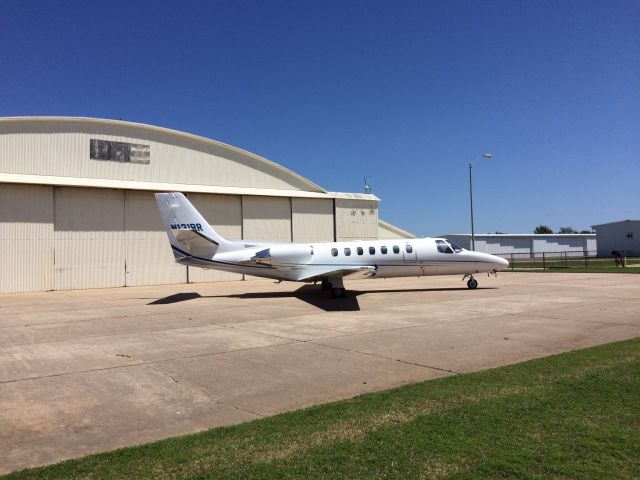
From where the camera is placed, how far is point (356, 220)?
41.5 metres

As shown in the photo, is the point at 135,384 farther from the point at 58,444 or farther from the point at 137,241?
the point at 137,241

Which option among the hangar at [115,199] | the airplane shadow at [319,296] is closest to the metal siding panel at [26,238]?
the hangar at [115,199]

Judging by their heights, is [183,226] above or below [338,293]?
above

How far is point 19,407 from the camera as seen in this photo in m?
6.93

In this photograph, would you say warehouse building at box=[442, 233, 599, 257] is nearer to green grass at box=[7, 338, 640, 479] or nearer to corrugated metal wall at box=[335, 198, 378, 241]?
corrugated metal wall at box=[335, 198, 378, 241]

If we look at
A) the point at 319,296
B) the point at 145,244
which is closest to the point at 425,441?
the point at 319,296

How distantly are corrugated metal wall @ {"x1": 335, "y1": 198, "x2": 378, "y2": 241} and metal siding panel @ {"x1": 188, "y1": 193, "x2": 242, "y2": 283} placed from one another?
881cm

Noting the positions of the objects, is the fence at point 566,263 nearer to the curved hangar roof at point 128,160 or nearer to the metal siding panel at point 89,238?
the curved hangar roof at point 128,160

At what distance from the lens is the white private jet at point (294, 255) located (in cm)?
2203

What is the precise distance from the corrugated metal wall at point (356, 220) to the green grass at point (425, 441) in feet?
110

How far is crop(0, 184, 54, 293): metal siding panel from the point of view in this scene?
27.4 m

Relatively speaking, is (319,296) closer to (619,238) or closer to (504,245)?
(504,245)

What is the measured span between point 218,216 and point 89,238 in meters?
8.64

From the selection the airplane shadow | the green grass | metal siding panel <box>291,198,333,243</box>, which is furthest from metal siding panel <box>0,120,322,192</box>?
the green grass
